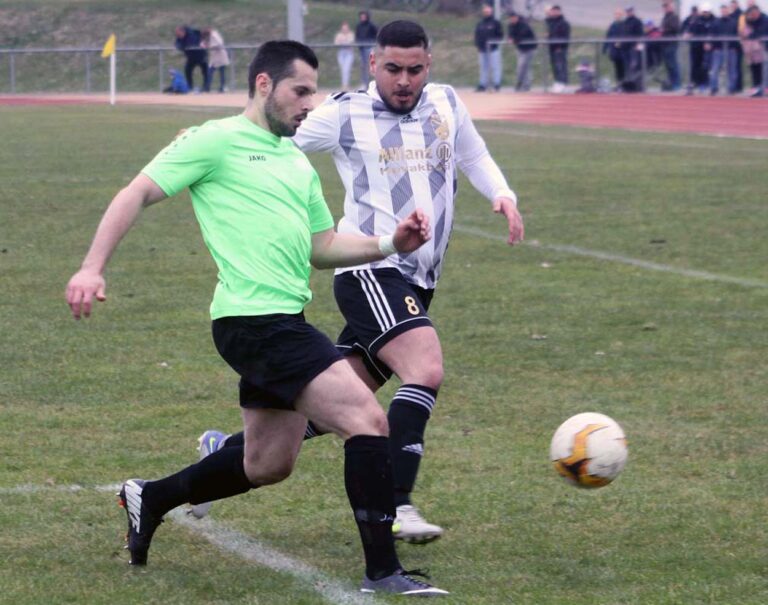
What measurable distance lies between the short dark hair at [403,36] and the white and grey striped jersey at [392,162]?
0.27 meters

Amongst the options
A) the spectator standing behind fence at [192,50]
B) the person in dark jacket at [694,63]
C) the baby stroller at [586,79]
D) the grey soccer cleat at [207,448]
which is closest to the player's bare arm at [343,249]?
the grey soccer cleat at [207,448]

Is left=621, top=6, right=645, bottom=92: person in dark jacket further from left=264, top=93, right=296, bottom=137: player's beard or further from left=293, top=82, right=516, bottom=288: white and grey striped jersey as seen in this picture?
left=264, top=93, right=296, bottom=137: player's beard

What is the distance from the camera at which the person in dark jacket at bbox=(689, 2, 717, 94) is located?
108 feet

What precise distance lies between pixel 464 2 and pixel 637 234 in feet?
145

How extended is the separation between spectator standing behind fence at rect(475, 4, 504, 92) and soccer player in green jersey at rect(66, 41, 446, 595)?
110ft

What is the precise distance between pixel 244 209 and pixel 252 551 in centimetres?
130

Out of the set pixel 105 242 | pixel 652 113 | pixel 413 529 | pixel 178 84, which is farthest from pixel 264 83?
pixel 178 84

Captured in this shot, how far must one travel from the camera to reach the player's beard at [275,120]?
4938 millimetres

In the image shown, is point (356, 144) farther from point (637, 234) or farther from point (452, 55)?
point (452, 55)

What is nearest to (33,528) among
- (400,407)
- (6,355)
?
(400,407)

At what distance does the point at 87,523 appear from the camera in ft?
18.6

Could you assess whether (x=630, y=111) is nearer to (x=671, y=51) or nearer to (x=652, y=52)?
(x=671, y=51)

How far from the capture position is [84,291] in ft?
14.8

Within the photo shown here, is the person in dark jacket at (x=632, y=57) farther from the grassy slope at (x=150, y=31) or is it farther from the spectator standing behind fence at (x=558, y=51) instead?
the grassy slope at (x=150, y=31)
